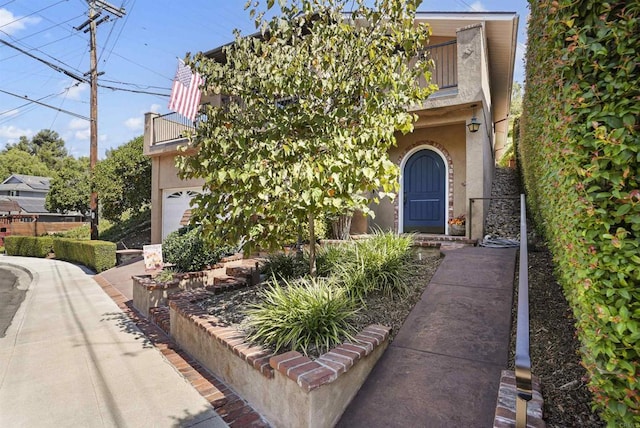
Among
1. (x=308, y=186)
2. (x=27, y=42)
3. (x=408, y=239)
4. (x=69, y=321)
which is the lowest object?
(x=69, y=321)

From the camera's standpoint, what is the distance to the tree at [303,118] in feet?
11.7

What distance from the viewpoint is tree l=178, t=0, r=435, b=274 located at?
356cm

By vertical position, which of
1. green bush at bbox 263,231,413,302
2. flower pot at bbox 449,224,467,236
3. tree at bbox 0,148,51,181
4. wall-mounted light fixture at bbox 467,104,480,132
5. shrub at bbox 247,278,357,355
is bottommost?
shrub at bbox 247,278,357,355

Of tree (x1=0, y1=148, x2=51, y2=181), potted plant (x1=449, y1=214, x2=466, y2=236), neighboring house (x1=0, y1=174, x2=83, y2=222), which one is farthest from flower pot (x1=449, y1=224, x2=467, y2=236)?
tree (x1=0, y1=148, x2=51, y2=181)

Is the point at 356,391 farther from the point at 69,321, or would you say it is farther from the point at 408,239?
the point at 69,321

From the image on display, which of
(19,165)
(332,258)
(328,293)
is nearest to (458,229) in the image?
(332,258)

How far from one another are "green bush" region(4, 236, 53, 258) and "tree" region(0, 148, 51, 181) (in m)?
29.2

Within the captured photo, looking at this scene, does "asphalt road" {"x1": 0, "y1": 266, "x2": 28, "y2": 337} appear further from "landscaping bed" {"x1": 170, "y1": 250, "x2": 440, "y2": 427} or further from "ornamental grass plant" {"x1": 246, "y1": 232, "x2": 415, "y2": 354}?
"ornamental grass plant" {"x1": 246, "y1": 232, "x2": 415, "y2": 354}

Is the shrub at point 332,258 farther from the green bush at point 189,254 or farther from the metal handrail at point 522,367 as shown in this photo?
the metal handrail at point 522,367

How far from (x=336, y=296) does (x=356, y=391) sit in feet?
3.29

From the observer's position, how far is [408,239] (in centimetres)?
560

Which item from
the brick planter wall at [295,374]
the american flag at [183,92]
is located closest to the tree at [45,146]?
the american flag at [183,92]

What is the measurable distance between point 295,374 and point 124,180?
45.8ft

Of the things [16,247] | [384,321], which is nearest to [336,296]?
[384,321]
